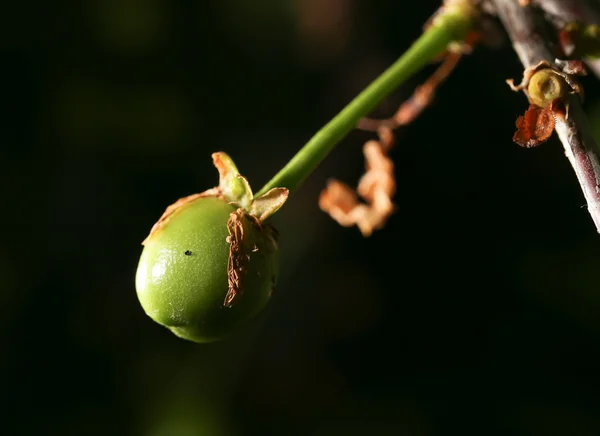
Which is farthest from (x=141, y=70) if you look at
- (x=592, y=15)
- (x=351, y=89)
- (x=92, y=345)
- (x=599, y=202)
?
(x=599, y=202)

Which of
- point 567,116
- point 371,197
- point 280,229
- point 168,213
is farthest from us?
point 280,229

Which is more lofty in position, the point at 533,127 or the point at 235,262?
the point at 533,127

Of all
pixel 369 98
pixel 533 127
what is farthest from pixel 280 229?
pixel 533 127

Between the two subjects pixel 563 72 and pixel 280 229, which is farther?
pixel 280 229

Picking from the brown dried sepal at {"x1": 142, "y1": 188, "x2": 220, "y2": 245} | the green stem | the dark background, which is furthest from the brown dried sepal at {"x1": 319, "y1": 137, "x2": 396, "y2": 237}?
the dark background

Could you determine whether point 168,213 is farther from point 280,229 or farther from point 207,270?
point 280,229

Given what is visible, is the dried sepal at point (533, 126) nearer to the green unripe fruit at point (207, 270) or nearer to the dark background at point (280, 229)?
the green unripe fruit at point (207, 270)
